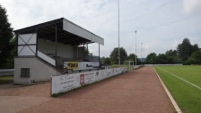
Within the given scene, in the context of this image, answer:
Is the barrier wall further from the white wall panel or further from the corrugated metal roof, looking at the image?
the white wall panel

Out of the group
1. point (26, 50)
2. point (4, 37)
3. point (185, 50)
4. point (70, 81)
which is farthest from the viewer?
point (185, 50)

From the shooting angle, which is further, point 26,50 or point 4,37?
point 4,37

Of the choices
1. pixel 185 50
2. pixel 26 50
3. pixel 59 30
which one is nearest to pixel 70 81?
pixel 26 50

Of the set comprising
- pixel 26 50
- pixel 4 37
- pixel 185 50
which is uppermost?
pixel 185 50

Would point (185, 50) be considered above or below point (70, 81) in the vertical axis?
above

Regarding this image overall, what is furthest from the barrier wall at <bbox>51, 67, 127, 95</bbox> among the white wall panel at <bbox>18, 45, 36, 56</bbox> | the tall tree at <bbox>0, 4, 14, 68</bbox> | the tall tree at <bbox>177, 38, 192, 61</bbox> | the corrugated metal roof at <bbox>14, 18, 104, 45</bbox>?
the tall tree at <bbox>177, 38, 192, 61</bbox>

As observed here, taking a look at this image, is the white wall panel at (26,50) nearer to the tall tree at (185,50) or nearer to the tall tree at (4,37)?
the tall tree at (4,37)

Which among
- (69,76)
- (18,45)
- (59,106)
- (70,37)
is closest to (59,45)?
(70,37)

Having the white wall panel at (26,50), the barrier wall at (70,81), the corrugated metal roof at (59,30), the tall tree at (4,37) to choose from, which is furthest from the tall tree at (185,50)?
the barrier wall at (70,81)

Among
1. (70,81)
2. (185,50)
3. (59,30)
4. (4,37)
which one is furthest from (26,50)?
(185,50)

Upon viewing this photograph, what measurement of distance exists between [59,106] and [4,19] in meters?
24.3

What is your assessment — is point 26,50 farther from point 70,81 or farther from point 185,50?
point 185,50

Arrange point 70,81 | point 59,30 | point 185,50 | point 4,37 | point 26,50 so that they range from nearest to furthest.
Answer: point 70,81 → point 26,50 → point 4,37 → point 59,30 → point 185,50

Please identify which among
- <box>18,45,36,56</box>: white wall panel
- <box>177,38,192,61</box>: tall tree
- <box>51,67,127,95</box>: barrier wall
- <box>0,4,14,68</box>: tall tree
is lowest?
<box>51,67,127,95</box>: barrier wall
